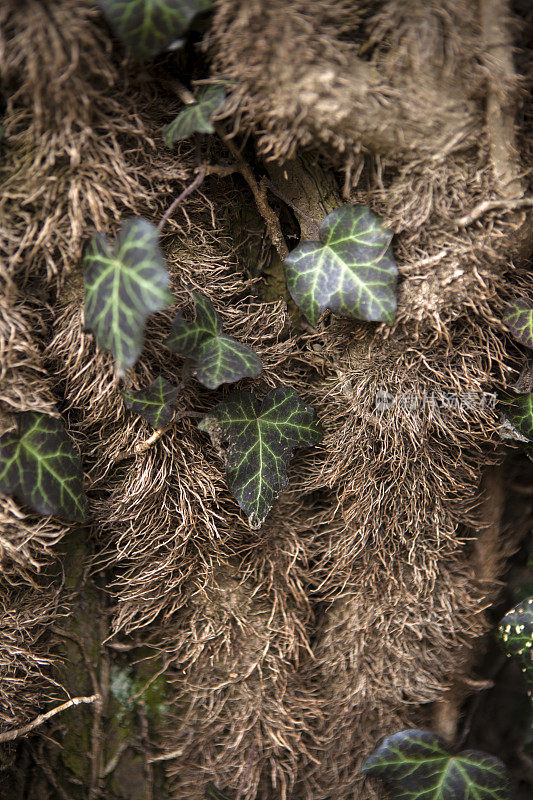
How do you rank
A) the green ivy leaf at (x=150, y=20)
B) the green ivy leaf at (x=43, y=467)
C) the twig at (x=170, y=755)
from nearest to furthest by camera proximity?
the green ivy leaf at (x=150, y=20), the green ivy leaf at (x=43, y=467), the twig at (x=170, y=755)

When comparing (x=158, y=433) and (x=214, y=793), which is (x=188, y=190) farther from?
(x=214, y=793)

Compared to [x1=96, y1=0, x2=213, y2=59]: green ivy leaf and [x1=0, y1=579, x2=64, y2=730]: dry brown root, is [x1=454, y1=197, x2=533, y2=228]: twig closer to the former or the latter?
[x1=96, y1=0, x2=213, y2=59]: green ivy leaf

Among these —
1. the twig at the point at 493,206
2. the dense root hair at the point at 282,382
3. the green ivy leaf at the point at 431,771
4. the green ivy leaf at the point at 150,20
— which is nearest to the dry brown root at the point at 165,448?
the dense root hair at the point at 282,382

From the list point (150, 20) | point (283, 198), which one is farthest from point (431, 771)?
point (150, 20)

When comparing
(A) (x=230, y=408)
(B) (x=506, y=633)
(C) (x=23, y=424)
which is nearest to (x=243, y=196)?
(A) (x=230, y=408)

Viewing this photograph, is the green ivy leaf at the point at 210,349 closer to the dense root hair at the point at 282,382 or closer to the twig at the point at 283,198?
the dense root hair at the point at 282,382

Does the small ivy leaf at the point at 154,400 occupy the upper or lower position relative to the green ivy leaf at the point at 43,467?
upper
